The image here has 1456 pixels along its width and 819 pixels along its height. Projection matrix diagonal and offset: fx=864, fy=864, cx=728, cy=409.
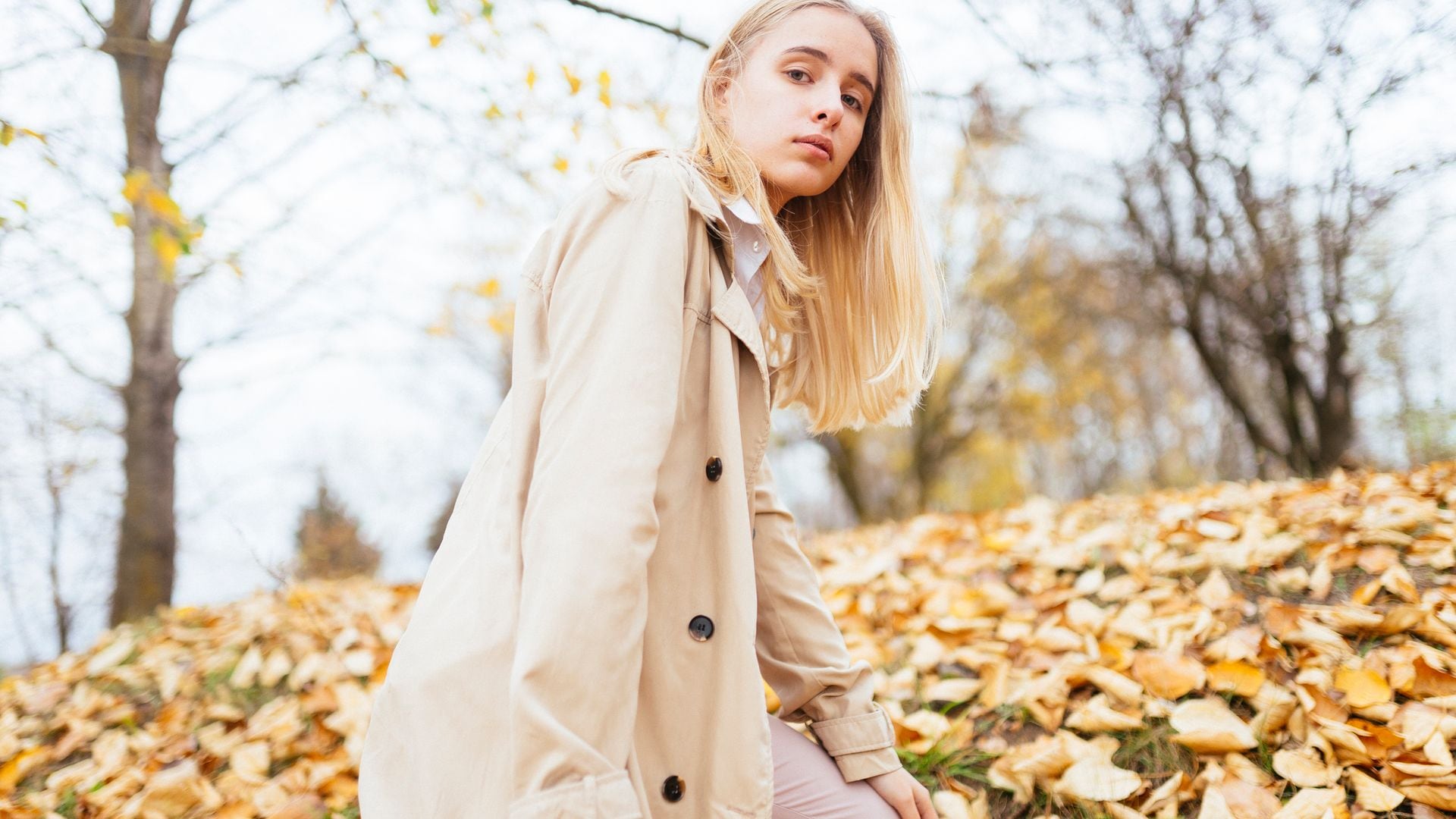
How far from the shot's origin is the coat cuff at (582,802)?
3.29 feet

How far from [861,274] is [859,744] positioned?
0.95 metres

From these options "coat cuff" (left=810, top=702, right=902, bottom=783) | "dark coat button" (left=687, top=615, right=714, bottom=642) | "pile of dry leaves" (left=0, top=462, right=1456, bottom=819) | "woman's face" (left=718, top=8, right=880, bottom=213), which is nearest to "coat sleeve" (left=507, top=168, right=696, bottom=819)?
"dark coat button" (left=687, top=615, right=714, bottom=642)

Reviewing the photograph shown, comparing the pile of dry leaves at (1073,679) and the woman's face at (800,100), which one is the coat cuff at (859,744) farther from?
the woman's face at (800,100)

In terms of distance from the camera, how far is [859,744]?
5.34ft

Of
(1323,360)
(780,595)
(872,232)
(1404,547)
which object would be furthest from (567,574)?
(1323,360)

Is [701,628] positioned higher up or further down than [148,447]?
further down

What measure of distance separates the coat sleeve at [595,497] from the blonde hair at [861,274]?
48 centimetres

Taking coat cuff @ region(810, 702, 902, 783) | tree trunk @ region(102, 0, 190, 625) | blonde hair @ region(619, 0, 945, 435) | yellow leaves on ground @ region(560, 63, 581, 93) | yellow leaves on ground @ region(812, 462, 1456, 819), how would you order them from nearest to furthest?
1. coat cuff @ region(810, 702, 902, 783)
2. blonde hair @ region(619, 0, 945, 435)
3. yellow leaves on ground @ region(812, 462, 1456, 819)
4. yellow leaves on ground @ region(560, 63, 581, 93)
5. tree trunk @ region(102, 0, 190, 625)

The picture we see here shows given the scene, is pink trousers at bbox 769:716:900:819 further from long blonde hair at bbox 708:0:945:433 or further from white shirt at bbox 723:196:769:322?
white shirt at bbox 723:196:769:322

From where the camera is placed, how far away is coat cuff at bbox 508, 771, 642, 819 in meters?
1.00

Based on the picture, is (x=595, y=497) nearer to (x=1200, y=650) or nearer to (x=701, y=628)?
(x=701, y=628)

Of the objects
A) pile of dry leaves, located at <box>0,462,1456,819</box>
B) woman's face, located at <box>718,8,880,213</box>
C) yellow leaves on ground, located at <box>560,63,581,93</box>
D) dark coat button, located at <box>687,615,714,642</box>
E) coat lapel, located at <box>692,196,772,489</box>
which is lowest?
pile of dry leaves, located at <box>0,462,1456,819</box>

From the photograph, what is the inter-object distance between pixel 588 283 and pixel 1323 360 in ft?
19.4

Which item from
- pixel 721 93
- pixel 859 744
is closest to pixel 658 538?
pixel 859 744
